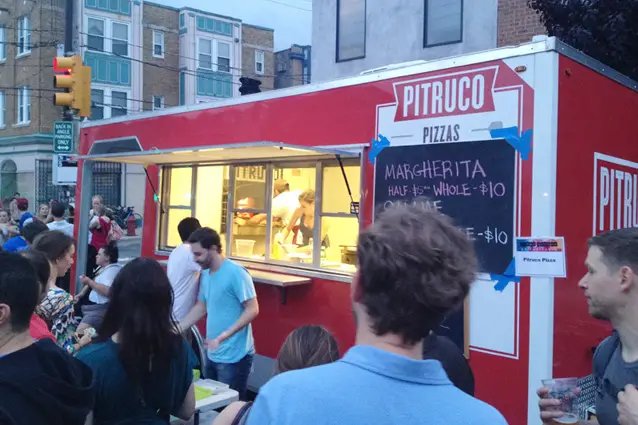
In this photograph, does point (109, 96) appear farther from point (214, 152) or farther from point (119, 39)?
point (214, 152)

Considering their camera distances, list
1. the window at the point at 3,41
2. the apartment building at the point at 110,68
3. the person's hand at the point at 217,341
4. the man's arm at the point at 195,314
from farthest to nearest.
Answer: the window at the point at 3,41 < the apartment building at the point at 110,68 < the man's arm at the point at 195,314 < the person's hand at the point at 217,341

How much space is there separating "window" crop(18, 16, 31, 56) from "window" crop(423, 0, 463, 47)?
2359cm

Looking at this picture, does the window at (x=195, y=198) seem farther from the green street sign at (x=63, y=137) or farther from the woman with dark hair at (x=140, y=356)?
the woman with dark hair at (x=140, y=356)

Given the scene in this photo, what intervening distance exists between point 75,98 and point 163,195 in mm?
2892

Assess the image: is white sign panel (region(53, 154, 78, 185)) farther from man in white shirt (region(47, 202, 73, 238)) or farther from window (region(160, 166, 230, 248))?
window (region(160, 166, 230, 248))

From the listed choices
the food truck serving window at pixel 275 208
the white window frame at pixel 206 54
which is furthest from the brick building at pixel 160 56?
the food truck serving window at pixel 275 208

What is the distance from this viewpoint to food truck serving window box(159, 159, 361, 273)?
5746mm

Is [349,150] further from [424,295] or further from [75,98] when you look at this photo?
[75,98]

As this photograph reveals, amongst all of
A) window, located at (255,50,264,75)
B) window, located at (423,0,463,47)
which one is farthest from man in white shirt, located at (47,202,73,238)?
window, located at (255,50,264,75)

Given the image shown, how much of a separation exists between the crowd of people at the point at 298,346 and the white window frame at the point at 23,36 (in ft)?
95.7

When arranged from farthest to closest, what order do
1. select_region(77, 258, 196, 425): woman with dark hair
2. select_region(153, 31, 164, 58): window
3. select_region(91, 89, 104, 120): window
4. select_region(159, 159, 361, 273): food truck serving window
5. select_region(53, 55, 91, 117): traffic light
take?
select_region(153, 31, 164, 58): window < select_region(91, 89, 104, 120): window < select_region(53, 55, 91, 117): traffic light < select_region(159, 159, 361, 273): food truck serving window < select_region(77, 258, 196, 425): woman with dark hair

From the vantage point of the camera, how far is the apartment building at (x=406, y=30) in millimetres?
10898

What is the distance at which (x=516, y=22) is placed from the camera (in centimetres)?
1070

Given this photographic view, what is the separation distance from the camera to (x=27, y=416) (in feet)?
6.70
